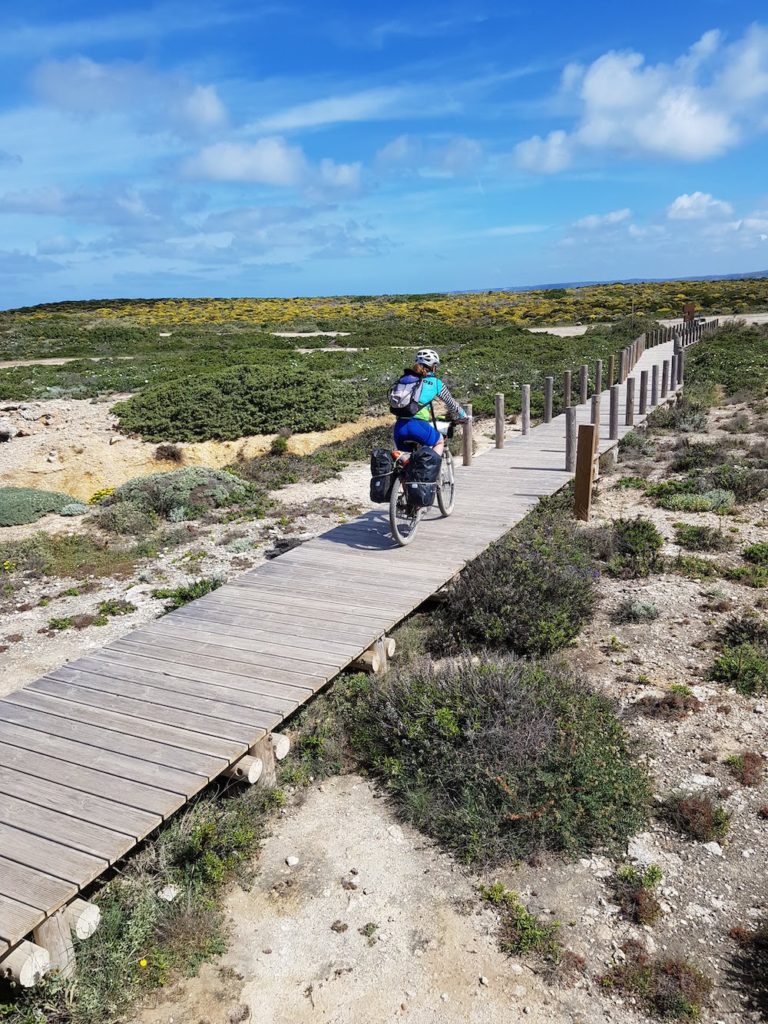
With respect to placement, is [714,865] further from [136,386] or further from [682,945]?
[136,386]

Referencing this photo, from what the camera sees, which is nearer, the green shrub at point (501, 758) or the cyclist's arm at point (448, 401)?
the green shrub at point (501, 758)

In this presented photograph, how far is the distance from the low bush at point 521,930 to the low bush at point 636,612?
12.9 ft

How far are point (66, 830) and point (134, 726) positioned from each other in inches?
41.3

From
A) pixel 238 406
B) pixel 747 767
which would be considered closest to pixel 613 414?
pixel 238 406

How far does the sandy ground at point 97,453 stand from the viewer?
56.3 ft

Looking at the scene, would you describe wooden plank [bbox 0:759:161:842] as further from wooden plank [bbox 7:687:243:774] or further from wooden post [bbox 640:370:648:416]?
wooden post [bbox 640:370:648:416]

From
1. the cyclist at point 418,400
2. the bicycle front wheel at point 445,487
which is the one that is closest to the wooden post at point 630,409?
the bicycle front wheel at point 445,487

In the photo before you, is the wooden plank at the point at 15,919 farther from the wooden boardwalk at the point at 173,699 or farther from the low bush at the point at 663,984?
the low bush at the point at 663,984

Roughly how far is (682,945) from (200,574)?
7199 millimetres

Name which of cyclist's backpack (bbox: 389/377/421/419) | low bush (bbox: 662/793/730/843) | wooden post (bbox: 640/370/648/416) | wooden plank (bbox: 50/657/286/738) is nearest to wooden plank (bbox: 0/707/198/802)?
wooden plank (bbox: 50/657/286/738)

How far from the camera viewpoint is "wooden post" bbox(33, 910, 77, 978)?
360 centimetres

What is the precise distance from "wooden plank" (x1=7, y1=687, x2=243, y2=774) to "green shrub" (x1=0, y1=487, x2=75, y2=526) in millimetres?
8012

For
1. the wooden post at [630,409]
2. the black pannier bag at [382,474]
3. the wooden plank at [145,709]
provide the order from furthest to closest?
1. the wooden post at [630,409]
2. the black pannier bag at [382,474]
3. the wooden plank at [145,709]

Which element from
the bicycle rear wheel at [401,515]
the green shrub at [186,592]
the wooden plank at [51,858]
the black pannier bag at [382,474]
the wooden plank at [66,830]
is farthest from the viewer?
the green shrub at [186,592]
